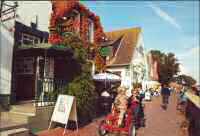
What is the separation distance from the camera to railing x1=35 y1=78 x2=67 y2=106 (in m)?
11.2

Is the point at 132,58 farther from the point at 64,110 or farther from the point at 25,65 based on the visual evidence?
the point at 25,65

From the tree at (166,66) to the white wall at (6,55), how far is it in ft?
20.2

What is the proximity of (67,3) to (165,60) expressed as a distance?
9025mm

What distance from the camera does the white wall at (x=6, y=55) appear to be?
12.0 meters

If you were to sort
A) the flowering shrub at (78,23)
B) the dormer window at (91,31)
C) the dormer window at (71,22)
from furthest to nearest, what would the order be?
1. the dormer window at (91,31)
2. the dormer window at (71,22)
3. the flowering shrub at (78,23)

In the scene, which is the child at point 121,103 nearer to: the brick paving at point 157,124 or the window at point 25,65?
the brick paving at point 157,124

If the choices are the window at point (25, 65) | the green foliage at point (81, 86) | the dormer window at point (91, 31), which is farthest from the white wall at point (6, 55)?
the dormer window at point (91, 31)

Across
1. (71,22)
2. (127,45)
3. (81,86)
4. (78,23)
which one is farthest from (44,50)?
(78,23)

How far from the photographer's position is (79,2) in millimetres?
18172

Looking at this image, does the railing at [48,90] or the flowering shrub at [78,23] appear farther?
the flowering shrub at [78,23]

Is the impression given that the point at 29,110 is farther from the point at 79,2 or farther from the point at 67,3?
the point at 79,2

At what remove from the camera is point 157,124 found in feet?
40.9

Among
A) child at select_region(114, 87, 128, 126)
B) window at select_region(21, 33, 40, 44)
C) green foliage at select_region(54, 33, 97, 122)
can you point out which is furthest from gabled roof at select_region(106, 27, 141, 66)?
window at select_region(21, 33, 40, 44)

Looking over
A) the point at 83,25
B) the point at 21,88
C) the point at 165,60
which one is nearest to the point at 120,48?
the point at 83,25
